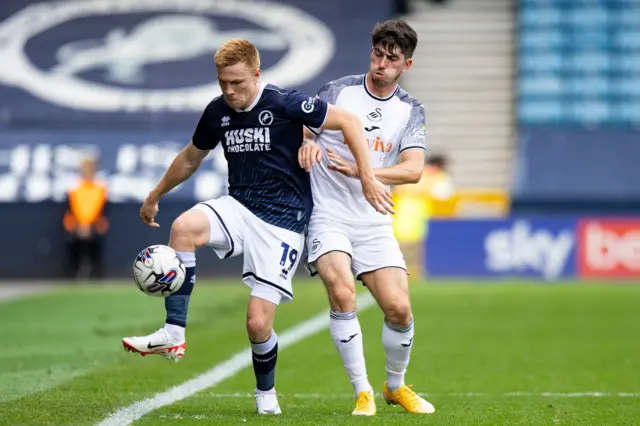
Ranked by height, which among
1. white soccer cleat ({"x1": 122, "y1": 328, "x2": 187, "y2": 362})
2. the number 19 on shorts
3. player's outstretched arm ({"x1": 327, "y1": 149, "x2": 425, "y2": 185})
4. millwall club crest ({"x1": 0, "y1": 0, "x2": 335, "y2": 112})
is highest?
millwall club crest ({"x1": 0, "y1": 0, "x2": 335, "y2": 112})

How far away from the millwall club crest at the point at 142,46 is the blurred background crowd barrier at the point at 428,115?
35 millimetres

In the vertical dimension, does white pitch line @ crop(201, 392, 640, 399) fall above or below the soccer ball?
below

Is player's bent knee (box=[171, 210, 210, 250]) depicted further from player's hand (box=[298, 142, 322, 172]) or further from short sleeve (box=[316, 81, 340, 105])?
short sleeve (box=[316, 81, 340, 105])

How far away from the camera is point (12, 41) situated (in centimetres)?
2584

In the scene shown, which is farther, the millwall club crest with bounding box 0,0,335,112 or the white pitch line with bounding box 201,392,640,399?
the millwall club crest with bounding box 0,0,335,112

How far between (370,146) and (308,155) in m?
0.67

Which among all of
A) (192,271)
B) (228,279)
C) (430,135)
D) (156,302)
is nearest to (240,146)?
(192,271)

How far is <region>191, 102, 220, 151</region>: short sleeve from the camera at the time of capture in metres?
6.59

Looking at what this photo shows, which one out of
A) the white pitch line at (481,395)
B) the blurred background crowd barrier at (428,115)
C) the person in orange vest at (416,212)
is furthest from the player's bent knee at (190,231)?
the person in orange vest at (416,212)

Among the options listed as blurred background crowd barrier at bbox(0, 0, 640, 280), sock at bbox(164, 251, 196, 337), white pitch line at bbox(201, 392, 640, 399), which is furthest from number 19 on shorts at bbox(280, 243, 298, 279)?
blurred background crowd barrier at bbox(0, 0, 640, 280)

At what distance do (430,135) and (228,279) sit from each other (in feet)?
22.0

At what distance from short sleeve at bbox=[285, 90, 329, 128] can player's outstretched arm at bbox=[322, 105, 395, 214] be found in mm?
→ 32

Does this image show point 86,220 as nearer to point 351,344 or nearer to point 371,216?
point 371,216

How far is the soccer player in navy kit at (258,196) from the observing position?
6379mm
